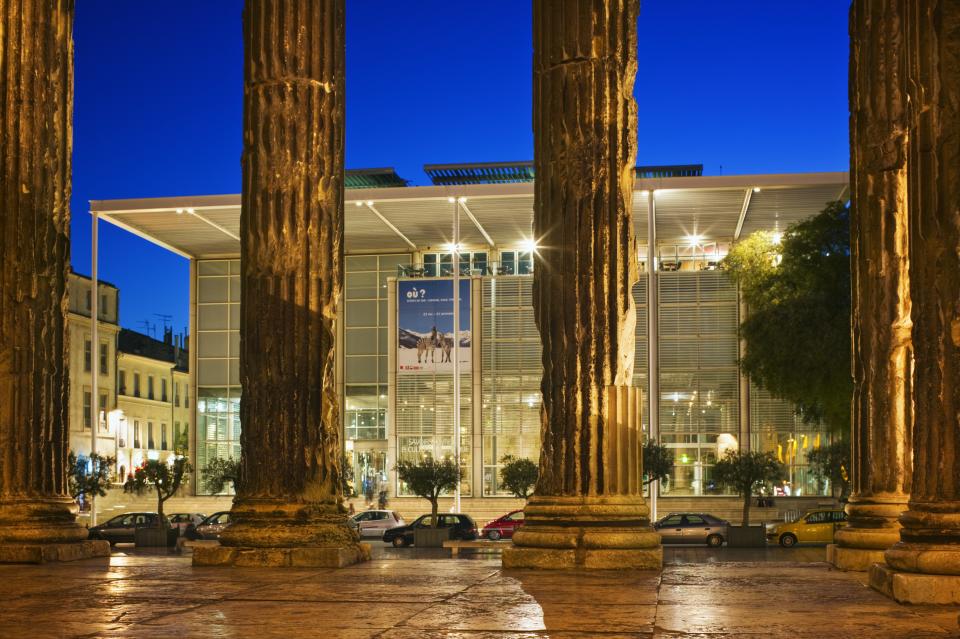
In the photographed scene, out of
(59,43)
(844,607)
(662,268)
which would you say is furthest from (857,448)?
(662,268)

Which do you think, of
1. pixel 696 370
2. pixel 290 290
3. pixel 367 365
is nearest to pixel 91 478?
pixel 367 365

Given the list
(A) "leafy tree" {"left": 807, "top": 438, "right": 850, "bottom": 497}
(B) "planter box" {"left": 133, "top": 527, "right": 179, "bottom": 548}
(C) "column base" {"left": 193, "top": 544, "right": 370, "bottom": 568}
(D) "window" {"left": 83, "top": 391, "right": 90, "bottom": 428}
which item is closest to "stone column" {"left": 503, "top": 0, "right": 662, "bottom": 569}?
(C) "column base" {"left": 193, "top": 544, "right": 370, "bottom": 568}

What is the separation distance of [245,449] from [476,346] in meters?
51.3

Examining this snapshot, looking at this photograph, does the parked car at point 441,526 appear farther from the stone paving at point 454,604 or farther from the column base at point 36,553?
the stone paving at point 454,604

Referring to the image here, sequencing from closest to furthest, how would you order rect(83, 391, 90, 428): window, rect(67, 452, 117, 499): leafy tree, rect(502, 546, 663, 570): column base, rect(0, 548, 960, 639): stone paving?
rect(0, 548, 960, 639): stone paving < rect(502, 546, 663, 570): column base < rect(67, 452, 117, 499): leafy tree < rect(83, 391, 90, 428): window

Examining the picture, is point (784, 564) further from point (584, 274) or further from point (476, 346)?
point (476, 346)

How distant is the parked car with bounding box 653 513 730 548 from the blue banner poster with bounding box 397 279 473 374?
22.2m

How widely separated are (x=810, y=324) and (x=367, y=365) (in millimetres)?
35680

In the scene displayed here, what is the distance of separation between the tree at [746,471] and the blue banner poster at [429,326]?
18.2 m

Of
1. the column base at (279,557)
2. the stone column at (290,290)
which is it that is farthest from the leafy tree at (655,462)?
the column base at (279,557)

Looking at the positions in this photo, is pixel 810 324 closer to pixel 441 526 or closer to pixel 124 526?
pixel 441 526

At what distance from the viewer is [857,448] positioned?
13023 mm

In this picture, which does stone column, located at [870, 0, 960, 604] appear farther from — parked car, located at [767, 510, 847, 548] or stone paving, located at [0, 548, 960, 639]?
parked car, located at [767, 510, 847, 548]

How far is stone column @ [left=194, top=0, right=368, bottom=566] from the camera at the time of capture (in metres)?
13.0
